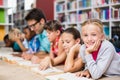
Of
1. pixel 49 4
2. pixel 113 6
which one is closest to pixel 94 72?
pixel 113 6

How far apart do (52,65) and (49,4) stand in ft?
16.9

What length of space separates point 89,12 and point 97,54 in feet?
11.9

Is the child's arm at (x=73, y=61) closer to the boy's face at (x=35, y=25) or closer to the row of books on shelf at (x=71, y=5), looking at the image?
the boy's face at (x=35, y=25)

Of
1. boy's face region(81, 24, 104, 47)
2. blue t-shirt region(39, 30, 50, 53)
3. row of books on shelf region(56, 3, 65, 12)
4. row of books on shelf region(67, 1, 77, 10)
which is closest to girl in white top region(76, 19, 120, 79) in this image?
boy's face region(81, 24, 104, 47)

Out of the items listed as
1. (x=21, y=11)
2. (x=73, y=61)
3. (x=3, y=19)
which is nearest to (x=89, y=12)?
(x=3, y=19)

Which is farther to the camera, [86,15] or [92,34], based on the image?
[86,15]

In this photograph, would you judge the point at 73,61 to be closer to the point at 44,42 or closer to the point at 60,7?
the point at 44,42

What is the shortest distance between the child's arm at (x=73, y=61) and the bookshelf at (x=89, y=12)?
8.61 feet

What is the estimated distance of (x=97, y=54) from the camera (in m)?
1.26

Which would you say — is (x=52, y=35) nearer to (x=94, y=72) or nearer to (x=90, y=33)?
(x=90, y=33)

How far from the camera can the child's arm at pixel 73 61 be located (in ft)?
4.56

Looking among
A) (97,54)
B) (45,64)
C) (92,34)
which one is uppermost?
(92,34)


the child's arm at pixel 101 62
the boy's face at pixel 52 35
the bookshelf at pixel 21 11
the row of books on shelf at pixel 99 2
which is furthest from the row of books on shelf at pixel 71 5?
the child's arm at pixel 101 62

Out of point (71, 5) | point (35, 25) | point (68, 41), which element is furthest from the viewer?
point (71, 5)
